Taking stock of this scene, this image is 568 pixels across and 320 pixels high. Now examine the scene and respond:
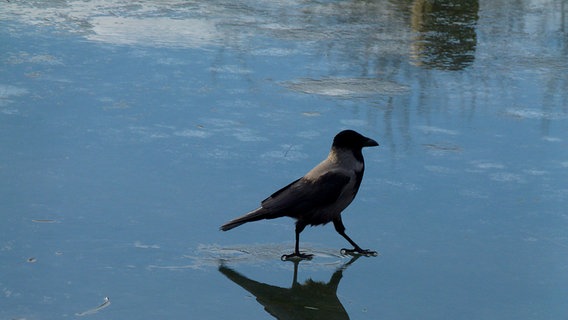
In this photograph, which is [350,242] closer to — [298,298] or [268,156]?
[298,298]

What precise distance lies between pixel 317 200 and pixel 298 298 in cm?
79

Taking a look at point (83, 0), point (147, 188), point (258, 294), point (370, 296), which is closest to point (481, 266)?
point (370, 296)

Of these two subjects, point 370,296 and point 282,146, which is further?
point 282,146

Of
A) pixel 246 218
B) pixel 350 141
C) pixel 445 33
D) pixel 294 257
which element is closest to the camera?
pixel 294 257

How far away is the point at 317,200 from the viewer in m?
5.91

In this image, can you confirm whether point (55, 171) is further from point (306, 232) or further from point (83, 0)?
point (83, 0)

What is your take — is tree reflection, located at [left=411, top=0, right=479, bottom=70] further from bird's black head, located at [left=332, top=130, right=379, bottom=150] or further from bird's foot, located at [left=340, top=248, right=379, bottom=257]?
bird's foot, located at [left=340, top=248, right=379, bottom=257]

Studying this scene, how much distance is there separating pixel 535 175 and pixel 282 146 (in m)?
1.63

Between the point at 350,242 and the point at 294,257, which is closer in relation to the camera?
the point at 294,257

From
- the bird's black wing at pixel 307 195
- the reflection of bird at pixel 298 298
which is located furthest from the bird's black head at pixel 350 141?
the reflection of bird at pixel 298 298

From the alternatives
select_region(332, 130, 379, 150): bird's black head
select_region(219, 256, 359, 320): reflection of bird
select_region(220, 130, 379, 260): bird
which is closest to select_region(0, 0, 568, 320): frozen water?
select_region(219, 256, 359, 320): reflection of bird

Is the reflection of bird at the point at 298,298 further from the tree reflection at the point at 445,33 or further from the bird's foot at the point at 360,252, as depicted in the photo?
the tree reflection at the point at 445,33

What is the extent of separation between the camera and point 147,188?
256 inches

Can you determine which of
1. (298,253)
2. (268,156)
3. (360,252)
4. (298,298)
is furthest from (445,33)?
(298,298)
